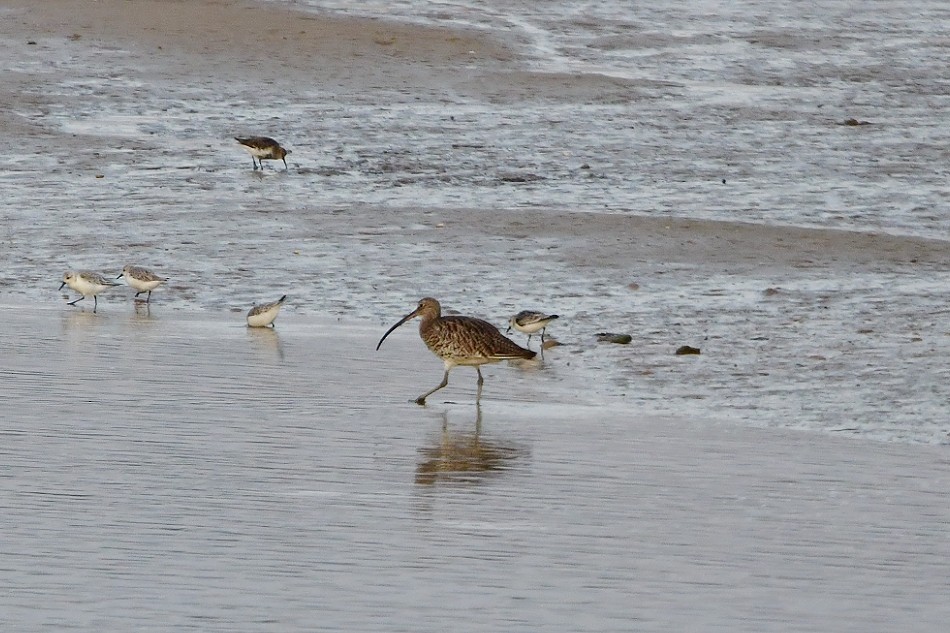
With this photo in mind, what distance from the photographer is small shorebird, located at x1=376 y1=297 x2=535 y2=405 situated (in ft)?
37.6

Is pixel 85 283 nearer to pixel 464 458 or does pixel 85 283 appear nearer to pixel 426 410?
pixel 426 410

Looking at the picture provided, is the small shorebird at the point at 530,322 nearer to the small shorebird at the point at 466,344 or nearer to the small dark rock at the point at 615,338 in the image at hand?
the small dark rock at the point at 615,338

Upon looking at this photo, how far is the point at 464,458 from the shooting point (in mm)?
9547

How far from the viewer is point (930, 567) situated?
7496 mm

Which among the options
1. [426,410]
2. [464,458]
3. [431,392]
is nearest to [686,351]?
[431,392]

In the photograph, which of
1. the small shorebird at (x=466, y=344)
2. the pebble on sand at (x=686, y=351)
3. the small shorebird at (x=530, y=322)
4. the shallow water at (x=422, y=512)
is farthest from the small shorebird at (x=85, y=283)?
the pebble on sand at (x=686, y=351)

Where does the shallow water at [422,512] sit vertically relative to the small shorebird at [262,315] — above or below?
above

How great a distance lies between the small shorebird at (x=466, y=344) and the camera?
11469mm

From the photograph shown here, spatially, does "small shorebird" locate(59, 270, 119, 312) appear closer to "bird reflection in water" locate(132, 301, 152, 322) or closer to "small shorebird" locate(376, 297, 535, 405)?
"bird reflection in water" locate(132, 301, 152, 322)

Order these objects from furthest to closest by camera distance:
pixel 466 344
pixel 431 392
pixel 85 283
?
pixel 85 283, pixel 466 344, pixel 431 392

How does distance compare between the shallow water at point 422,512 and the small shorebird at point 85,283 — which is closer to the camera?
the shallow water at point 422,512

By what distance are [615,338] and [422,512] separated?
4.93 meters

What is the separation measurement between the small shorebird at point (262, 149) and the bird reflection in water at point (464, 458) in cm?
1015

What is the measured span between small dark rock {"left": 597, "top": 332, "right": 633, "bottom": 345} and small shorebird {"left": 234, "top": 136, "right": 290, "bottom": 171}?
7.61 m
